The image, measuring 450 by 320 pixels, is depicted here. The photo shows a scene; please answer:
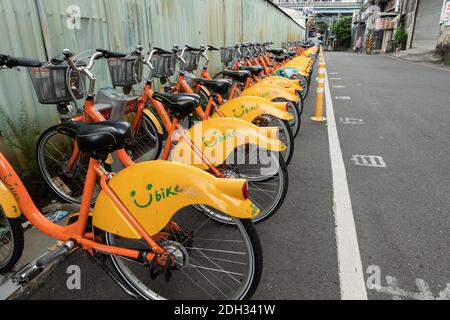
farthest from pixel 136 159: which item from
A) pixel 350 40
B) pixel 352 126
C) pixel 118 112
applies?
pixel 350 40

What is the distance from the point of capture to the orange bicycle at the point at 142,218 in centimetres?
189

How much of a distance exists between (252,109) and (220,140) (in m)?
1.15

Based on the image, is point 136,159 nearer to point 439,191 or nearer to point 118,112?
point 118,112

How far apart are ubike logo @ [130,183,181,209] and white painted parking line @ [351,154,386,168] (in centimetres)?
348

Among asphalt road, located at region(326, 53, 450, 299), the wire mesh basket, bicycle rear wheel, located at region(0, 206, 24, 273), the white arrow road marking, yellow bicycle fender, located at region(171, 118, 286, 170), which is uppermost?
the wire mesh basket

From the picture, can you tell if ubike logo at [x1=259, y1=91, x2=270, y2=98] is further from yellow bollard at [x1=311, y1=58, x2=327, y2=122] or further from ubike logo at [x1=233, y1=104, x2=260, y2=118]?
yellow bollard at [x1=311, y1=58, x2=327, y2=122]

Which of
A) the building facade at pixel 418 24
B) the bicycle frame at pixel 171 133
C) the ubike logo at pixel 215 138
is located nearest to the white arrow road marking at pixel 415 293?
the bicycle frame at pixel 171 133

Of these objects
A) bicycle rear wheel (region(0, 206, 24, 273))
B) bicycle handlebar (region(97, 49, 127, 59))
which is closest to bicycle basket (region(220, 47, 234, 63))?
bicycle handlebar (region(97, 49, 127, 59))

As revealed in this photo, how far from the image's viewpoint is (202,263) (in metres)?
2.61

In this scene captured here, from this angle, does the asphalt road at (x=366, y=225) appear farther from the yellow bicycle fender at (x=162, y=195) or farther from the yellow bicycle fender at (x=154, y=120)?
the yellow bicycle fender at (x=154, y=120)

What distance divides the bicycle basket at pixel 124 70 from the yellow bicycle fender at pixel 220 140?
1.22 m

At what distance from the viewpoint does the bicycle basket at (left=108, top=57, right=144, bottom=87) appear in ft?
12.1

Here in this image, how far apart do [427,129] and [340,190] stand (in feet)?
11.8

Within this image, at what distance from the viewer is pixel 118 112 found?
371 cm
